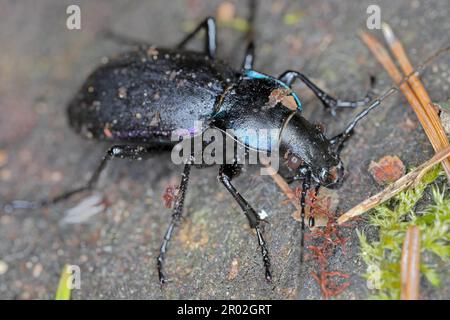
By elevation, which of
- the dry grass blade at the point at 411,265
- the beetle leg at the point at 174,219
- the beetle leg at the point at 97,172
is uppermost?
the beetle leg at the point at 97,172

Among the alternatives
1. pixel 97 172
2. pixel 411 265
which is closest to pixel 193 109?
pixel 97 172

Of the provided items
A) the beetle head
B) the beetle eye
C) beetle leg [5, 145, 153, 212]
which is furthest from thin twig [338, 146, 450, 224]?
beetle leg [5, 145, 153, 212]

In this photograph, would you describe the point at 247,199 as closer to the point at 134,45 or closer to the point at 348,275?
the point at 348,275

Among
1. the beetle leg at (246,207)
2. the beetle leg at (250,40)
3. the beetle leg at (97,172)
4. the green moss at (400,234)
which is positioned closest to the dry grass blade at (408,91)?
the green moss at (400,234)

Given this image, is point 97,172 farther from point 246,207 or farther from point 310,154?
point 310,154

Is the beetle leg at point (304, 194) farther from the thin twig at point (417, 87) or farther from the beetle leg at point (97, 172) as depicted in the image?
the beetle leg at point (97, 172)

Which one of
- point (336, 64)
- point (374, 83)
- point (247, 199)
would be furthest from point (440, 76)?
point (247, 199)
